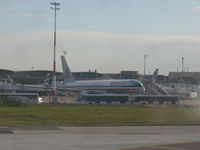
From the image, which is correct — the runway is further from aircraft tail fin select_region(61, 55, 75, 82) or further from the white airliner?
aircraft tail fin select_region(61, 55, 75, 82)

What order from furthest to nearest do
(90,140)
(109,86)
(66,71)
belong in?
1. (66,71)
2. (109,86)
3. (90,140)

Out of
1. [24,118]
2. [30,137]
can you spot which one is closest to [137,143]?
[30,137]

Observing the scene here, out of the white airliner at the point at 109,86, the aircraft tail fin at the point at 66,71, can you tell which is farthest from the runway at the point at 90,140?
the aircraft tail fin at the point at 66,71

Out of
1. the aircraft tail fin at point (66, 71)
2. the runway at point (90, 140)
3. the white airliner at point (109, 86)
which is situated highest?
the aircraft tail fin at point (66, 71)

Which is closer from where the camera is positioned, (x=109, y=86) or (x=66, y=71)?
(x=109, y=86)

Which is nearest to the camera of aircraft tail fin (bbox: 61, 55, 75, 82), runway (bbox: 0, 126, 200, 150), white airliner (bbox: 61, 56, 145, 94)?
runway (bbox: 0, 126, 200, 150)

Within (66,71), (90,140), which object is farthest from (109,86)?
(90,140)

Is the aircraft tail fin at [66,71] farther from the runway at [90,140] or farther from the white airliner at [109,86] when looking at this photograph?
the runway at [90,140]

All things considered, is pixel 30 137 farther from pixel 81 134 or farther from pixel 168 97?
pixel 168 97

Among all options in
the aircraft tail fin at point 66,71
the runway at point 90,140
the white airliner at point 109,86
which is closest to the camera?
the runway at point 90,140

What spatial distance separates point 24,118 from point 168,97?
5478cm

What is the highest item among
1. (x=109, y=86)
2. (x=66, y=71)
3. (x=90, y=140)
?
(x=66, y=71)

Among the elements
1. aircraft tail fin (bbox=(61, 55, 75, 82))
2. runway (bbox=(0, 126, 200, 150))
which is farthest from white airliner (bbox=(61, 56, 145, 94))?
runway (bbox=(0, 126, 200, 150))

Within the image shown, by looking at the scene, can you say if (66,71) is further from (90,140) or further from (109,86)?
(90,140)
